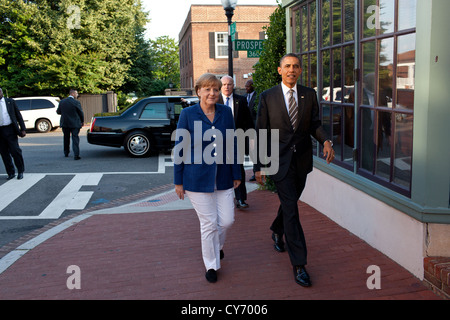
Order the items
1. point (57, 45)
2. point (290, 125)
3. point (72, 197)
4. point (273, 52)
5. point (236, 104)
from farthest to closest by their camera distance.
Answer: point (57, 45), point (72, 197), point (273, 52), point (236, 104), point (290, 125)

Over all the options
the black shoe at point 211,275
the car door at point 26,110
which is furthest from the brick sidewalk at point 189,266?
the car door at point 26,110

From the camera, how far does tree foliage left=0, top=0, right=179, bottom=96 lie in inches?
1021

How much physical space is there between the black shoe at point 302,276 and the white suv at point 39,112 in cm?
1991

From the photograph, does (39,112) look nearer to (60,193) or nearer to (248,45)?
(60,193)

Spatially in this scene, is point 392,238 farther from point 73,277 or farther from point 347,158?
point 73,277

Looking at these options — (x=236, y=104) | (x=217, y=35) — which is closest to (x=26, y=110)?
(x=217, y=35)

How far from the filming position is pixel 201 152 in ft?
13.4

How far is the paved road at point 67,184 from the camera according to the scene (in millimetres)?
7102

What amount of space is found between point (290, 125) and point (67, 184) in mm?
6447

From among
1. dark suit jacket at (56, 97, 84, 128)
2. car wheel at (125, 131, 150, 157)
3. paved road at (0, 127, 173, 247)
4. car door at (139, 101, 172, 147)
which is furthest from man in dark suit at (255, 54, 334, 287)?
dark suit jacket at (56, 97, 84, 128)

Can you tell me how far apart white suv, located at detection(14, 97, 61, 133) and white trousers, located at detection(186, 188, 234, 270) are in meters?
19.4

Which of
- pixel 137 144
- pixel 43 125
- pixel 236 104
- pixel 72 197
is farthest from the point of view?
pixel 43 125

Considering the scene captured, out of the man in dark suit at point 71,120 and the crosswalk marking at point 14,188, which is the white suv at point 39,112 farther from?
the crosswalk marking at point 14,188

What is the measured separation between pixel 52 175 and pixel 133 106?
3702 mm
